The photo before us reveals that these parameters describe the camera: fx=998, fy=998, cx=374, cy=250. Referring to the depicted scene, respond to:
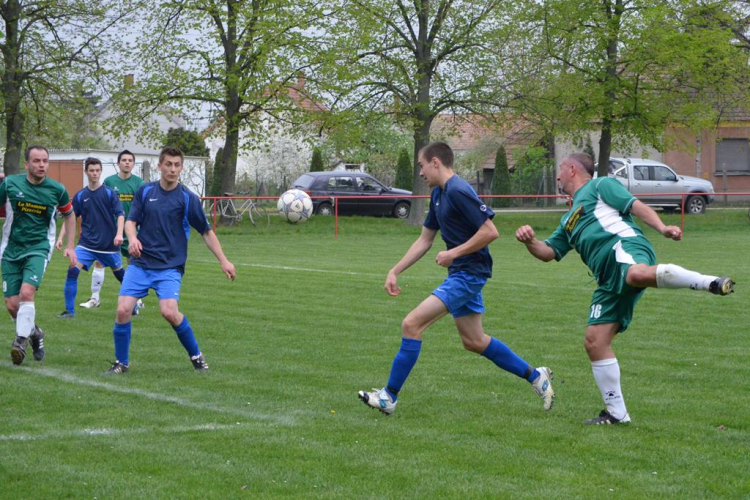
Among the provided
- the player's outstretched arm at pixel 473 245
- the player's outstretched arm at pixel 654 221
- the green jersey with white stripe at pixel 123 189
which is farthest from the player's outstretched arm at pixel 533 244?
the green jersey with white stripe at pixel 123 189

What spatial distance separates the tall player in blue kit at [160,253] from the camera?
817cm

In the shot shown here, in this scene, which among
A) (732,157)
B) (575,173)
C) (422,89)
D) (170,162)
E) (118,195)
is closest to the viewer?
(575,173)

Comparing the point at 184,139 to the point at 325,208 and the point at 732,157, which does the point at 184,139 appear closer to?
the point at 325,208

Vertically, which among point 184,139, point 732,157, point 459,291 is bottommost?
point 459,291

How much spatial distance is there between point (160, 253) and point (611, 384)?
3874 mm

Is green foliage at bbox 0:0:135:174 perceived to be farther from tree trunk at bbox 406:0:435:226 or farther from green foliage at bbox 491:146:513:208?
green foliage at bbox 491:146:513:208

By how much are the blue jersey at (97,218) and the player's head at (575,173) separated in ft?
22.8

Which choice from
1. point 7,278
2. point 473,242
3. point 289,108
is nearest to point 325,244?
point 289,108

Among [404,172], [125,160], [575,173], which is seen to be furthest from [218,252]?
[404,172]

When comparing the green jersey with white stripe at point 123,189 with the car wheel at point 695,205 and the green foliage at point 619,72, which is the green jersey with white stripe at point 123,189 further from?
the car wheel at point 695,205

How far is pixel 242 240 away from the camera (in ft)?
88.3

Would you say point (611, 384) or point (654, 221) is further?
point (611, 384)

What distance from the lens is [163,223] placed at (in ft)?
27.1

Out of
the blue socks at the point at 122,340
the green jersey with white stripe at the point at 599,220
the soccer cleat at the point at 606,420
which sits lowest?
the soccer cleat at the point at 606,420
